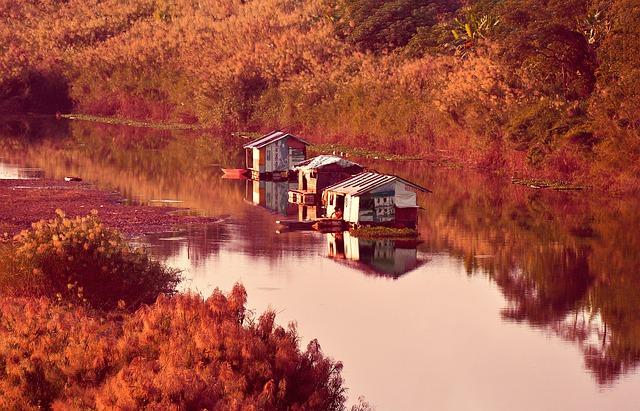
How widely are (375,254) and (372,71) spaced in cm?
4410

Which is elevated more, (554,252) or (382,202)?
(382,202)

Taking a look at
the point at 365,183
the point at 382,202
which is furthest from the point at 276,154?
the point at 382,202

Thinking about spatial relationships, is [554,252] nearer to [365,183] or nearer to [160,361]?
[365,183]

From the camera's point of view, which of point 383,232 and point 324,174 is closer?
point 383,232

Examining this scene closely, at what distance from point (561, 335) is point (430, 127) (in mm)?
43434

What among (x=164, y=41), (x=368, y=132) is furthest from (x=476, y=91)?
(x=164, y=41)

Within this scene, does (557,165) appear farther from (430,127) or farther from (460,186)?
(430,127)

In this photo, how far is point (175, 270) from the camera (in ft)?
112

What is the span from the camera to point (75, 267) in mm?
28625

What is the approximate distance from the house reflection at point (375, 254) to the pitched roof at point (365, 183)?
1635 mm

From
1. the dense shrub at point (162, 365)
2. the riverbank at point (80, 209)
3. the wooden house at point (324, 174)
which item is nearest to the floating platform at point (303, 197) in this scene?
the wooden house at point (324, 174)

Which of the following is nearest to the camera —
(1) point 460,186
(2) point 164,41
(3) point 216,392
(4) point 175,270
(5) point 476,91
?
(3) point 216,392

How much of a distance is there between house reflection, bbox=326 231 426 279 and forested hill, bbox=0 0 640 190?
15.6m

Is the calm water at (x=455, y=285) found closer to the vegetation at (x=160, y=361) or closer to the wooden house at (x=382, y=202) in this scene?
the wooden house at (x=382, y=202)
